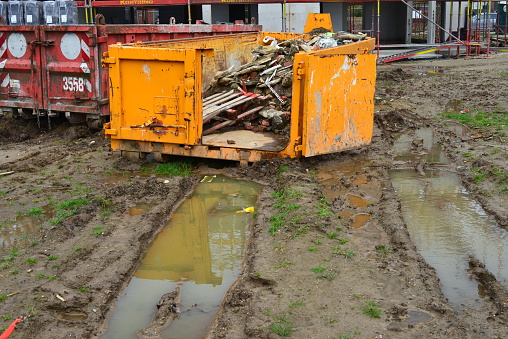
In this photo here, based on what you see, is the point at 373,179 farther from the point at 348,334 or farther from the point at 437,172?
the point at 348,334

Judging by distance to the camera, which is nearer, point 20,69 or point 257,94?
point 257,94

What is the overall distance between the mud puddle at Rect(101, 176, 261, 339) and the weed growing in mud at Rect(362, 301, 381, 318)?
1242mm

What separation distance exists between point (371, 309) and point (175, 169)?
492 centimetres

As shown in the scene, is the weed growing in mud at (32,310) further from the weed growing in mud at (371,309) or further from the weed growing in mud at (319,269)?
the weed growing in mud at (371,309)

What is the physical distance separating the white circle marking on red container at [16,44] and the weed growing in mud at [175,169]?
13.2 ft

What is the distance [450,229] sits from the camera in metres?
6.71

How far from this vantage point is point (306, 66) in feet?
27.0

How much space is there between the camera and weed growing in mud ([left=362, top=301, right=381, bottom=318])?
4.55m

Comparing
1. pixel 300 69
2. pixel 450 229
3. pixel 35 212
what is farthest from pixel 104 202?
pixel 450 229

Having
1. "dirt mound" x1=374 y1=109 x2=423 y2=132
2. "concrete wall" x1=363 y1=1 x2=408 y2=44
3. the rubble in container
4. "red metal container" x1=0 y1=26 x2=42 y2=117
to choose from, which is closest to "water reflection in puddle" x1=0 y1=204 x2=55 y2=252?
the rubble in container

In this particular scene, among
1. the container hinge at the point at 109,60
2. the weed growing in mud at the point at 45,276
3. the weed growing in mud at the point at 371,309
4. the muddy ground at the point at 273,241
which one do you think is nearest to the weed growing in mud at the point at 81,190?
the muddy ground at the point at 273,241

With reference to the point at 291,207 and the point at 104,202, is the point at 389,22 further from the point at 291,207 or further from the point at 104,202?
the point at 104,202

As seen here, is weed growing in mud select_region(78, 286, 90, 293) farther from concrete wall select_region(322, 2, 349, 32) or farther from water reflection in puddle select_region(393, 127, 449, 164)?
concrete wall select_region(322, 2, 349, 32)

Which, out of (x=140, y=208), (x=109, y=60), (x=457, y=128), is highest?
(x=109, y=60)
